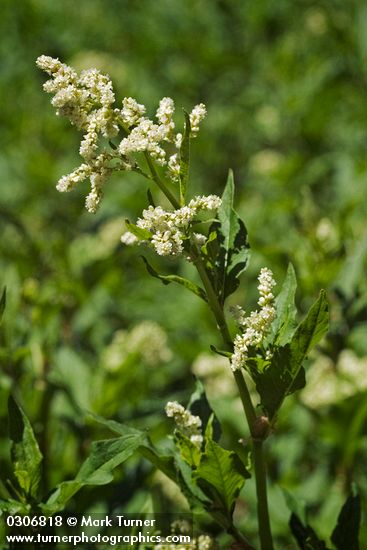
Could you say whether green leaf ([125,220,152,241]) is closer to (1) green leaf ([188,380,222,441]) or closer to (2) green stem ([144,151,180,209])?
(2) green stem ([144,151,180,209])

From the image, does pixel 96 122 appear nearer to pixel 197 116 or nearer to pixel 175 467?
pixel 197 116

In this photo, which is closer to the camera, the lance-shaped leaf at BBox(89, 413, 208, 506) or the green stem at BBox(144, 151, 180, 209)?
the green stem at BBox(144, 151, 180, 209)

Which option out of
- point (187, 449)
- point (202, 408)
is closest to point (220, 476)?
point (187, 449)

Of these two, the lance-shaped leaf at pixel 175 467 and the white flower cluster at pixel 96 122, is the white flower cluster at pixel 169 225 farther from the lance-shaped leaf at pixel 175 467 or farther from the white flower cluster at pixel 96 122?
the lance-shaped leaf at pixel 175 467

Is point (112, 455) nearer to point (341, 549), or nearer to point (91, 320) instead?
point (341, 549)

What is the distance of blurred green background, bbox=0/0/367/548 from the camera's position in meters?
2.27

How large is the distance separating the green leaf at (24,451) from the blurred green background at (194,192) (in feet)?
1.62

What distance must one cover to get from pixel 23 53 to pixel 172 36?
4.35 feet

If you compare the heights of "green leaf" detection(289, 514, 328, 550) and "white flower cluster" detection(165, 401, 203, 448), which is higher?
"white flower cluster" detection(165, 401, 203, 448)

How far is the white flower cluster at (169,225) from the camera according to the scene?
118 centimetres

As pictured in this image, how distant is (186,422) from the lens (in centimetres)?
135

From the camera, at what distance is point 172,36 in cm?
591

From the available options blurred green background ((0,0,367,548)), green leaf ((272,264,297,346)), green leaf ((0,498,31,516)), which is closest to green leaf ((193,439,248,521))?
green leaf ((272,264,297,346))

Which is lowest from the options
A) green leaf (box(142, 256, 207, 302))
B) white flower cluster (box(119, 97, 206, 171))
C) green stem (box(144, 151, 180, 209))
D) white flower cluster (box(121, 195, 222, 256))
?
green leaf (box(142, 256, 207, 302))
